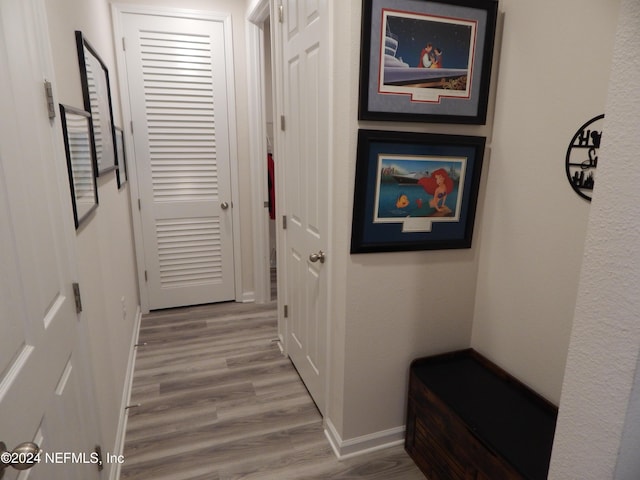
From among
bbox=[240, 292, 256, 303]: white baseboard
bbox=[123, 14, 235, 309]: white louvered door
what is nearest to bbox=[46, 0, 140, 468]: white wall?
bbox=[123, 14, 235, 309]: white louvered door

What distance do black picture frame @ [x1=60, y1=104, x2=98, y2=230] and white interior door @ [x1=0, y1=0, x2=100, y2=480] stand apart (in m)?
0.08

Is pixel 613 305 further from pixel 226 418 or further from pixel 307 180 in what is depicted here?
pixel 226 418

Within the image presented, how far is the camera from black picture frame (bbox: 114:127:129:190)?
8.71ft

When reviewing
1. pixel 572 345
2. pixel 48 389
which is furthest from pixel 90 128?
pixel 572 345

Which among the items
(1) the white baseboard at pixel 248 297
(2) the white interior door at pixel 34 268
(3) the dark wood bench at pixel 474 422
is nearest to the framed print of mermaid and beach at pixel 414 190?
(3) the dark wood bench at pixel 474 422

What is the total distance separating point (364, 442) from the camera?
1.88 m

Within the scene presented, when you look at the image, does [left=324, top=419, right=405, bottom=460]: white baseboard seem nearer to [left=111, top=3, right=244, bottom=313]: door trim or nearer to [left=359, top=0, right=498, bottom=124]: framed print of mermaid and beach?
[left=359, top=0, right=498, bottom=124]: framed print of mermaid and beach

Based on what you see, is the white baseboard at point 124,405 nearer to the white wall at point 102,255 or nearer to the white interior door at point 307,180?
the white wall at point 102,255

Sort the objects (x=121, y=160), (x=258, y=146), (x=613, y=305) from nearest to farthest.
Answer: (x=613, y=305)
(x=121, y=160)
(x=258, y=146)

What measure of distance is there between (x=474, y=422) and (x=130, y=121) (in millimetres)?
3085

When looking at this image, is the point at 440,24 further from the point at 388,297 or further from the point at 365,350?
the point at 365,350

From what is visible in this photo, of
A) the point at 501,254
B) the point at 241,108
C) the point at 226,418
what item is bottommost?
the point at 226,418

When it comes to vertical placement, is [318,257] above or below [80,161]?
below

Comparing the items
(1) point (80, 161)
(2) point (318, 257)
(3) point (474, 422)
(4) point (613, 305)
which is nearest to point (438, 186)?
(2) point (318, 257)
